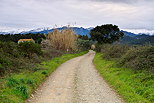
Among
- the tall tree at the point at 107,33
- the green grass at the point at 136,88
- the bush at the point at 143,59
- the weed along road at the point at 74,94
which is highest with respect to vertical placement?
the tall tree at the point at 107,33

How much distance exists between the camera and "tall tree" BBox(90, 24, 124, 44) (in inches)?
1683

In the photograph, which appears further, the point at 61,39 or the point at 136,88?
the point at 61,39

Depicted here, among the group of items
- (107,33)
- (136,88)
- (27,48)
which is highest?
(107,33)

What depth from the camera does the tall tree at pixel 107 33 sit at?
4275 centimetres

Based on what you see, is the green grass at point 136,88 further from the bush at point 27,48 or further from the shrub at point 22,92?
the bush at point 27,48

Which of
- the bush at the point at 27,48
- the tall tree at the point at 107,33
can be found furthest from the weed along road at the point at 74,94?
the tall tree at the point at 107,33

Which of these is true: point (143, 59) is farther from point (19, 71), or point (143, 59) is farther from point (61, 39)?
point (61, 39)

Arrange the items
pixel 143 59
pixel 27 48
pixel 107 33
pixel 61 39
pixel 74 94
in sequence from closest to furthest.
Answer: pixel 74 94 → pixel 143 59 → pixel 27 48 → pixel 61 39 → pixel 107 33

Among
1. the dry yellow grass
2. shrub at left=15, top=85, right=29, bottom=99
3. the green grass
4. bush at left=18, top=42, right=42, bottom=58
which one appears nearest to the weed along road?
shrub at left=15, top=85, right=29, bottom=99

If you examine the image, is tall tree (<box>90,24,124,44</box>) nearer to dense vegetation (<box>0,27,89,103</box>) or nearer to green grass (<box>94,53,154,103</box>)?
dense vegetation (<box>0,27,89,103</box>)

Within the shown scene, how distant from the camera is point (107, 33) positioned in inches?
1693

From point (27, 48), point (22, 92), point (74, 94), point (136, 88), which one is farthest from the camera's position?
point (27, 48)

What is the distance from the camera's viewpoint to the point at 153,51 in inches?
452

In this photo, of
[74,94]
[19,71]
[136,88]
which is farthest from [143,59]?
[19,71]
